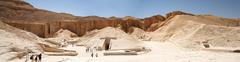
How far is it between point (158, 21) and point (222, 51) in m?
54.7

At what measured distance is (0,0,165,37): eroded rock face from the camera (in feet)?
252

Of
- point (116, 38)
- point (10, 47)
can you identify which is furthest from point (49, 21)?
point (10, 47)

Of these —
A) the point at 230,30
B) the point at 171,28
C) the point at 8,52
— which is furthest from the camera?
the point at 171,28

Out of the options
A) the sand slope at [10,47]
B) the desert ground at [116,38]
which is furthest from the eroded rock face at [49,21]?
the sand slope at [10,47]

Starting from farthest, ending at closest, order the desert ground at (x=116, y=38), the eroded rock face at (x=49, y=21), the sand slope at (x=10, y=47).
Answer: the eroded rock face at (x=49, y=21)
the desert ground at (x=116, y=38)
the sand slope at (x=10, y=47)

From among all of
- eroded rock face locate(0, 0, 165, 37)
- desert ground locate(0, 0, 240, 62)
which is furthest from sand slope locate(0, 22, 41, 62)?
eroded rock face locate(0, 0, 165, 37)

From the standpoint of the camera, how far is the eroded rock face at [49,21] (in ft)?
252

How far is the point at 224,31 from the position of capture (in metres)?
46.3

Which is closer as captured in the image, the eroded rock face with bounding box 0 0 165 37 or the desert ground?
the desert ground

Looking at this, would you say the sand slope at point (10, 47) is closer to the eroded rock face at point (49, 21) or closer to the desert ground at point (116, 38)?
the desert ground at point (116, 38)

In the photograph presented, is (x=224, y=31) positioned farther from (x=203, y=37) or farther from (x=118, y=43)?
(x=118, y=43)

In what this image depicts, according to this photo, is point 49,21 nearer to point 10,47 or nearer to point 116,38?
point 116,38

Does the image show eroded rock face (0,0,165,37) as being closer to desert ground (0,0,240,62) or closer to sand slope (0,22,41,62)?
desert ground (0,0,240,62)

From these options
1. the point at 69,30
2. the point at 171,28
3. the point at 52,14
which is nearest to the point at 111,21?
the point at 69,30
